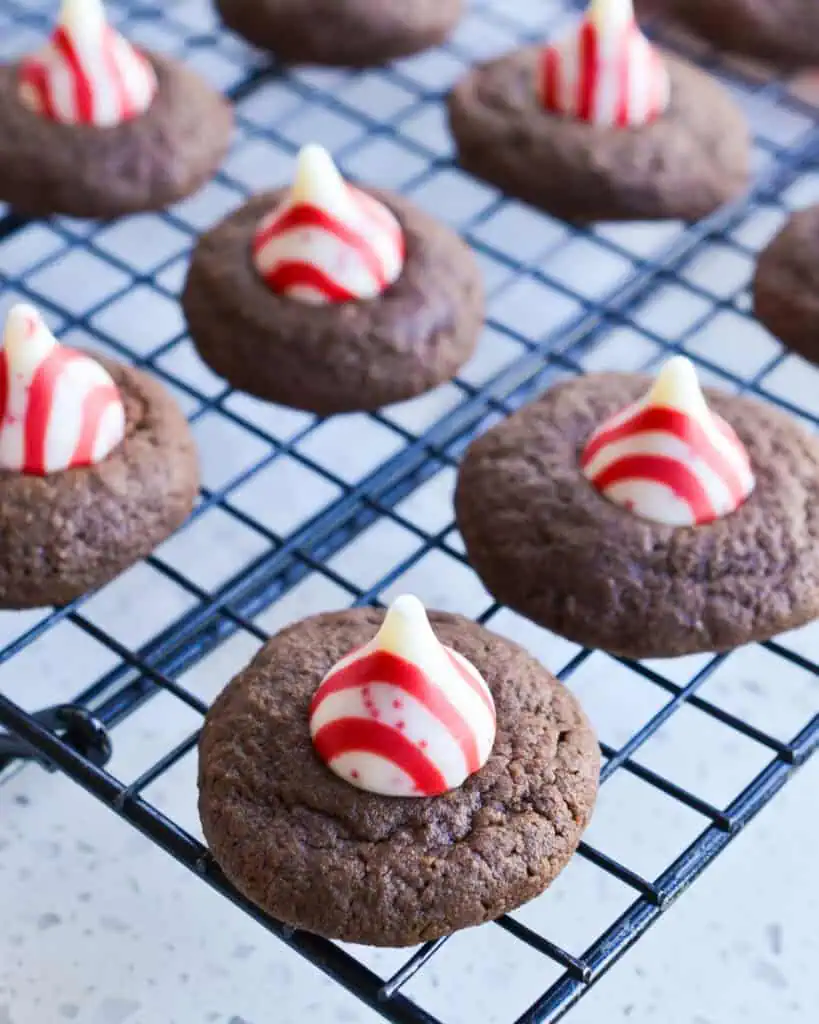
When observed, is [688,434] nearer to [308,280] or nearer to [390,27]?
[308,280]

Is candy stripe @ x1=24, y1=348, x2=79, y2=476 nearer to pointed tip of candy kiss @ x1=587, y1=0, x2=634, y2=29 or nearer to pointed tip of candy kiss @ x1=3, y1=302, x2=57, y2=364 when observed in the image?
pointed tip of candy kiss @ x1=3, y1=302, x2=57, y2=364

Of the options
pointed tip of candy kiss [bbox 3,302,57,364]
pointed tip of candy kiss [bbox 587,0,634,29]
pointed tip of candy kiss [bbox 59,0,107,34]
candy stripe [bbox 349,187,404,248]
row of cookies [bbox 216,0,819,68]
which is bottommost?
row of cookies [bbox 216,0,819,68]

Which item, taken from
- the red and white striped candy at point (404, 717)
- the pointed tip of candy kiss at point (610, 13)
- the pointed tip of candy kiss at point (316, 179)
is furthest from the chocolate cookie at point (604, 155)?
the red and white striped candy at point (404, 717)

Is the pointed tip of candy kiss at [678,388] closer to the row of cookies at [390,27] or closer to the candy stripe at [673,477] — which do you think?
the candy stripe at [673,477]

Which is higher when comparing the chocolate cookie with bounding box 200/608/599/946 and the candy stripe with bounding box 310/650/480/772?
the candy stripe with bounding box 310/650/480/772

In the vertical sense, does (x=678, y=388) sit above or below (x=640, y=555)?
above

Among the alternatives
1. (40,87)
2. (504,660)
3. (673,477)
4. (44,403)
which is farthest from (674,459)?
(40,87)

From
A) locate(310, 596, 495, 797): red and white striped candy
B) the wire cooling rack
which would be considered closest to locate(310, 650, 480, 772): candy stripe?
locate(310, 596, 495, 797): red and white striped candy
